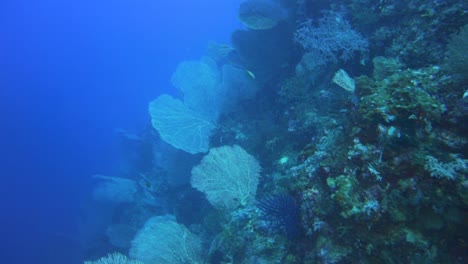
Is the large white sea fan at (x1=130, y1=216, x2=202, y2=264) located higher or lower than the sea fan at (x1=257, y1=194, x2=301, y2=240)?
lower

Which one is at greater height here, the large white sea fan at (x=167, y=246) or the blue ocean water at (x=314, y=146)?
the blue ocean water at (x=314, y=146)

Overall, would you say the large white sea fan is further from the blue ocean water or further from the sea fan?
the sea fan

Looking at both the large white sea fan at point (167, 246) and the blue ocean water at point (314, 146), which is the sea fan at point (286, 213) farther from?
the large white sea fan at point (167, 246)

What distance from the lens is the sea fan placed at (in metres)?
3.26

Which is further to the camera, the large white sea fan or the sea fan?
the large white sea fan

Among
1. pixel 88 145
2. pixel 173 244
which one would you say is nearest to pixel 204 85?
pixel 173 244

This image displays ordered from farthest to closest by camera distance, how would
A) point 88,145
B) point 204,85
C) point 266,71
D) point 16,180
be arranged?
point 88,145 < point 16,180 < point 204,85 < point 266,71

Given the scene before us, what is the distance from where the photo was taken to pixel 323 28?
5934 millimetres

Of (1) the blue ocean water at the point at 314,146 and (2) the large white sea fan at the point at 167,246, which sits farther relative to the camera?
(2) the large white sea fan at the point at 167,246

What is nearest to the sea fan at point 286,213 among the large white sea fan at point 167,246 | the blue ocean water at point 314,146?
the blue ocean water at point 314,146

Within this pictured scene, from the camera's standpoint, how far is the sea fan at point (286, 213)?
326 cm

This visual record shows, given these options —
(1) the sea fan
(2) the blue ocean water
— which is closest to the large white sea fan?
(2) the blue ocean water

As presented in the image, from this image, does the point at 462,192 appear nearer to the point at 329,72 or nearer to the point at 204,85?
the point at 329,72

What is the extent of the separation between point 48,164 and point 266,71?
43.4 meters
